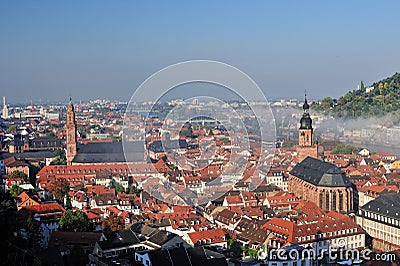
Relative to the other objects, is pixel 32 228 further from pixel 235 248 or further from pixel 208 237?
pixel 235 248

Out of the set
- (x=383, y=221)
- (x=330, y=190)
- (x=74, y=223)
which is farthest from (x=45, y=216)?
(x=383, y=221)

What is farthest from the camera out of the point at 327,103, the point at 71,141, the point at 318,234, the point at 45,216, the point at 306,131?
the point at 327,103

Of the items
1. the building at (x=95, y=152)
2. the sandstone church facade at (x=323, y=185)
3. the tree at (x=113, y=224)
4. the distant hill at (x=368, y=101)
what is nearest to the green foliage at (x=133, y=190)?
the building at (x=95, y=152)

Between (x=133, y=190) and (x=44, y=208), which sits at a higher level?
(x=44, y=208)

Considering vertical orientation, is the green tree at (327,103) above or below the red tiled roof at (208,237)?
above

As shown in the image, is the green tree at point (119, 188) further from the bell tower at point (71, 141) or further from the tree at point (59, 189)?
the bell tower at point (71, 141)

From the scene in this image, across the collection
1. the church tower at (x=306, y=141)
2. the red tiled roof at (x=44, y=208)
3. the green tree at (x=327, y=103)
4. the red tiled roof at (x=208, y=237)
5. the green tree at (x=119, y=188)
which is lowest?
the red tiled roof at (x=208, y=237)

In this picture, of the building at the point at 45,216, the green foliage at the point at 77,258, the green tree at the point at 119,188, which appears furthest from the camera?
the green tree at the point at 119,188
